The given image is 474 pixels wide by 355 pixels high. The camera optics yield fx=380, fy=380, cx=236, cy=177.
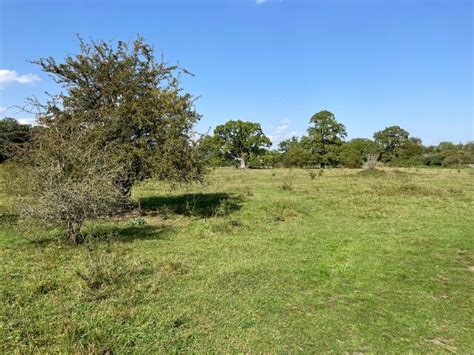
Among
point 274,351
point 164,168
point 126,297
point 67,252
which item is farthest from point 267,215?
point 274,351

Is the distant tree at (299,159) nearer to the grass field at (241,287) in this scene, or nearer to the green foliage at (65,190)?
the grass field at (241,287)

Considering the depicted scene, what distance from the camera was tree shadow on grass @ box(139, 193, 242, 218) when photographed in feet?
48.4

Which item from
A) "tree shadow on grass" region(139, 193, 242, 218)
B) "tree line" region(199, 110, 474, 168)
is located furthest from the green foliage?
"tree line" region(199, 110, 474, 168)

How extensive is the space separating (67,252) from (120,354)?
5016 millimetres

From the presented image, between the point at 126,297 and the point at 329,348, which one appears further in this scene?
the point at 126,297

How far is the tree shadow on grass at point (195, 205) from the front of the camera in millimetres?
14750

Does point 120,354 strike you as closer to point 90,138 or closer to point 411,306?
point 411,306

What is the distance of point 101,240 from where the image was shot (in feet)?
32.6

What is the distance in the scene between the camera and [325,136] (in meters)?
67.2

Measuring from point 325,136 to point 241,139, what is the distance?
50.0ft

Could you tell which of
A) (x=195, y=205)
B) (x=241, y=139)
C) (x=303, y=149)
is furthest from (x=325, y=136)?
(x=195, y=205)

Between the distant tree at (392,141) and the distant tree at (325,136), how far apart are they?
68.8 feet

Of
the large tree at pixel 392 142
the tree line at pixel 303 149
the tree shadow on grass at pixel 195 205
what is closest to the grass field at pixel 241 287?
the tree shadow on grass at pixel 195 205

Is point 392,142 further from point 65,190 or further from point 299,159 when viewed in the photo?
point 65,190
